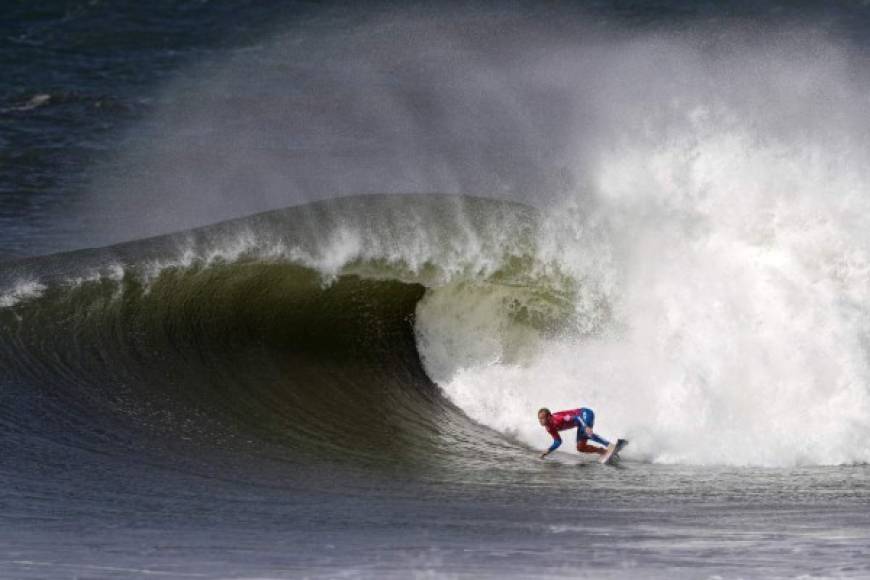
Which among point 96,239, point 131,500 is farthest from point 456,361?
point 96,239

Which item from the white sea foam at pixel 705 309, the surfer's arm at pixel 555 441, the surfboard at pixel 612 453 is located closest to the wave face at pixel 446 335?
the white sea foam at pixel 705 309

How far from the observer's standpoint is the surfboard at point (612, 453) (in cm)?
1145

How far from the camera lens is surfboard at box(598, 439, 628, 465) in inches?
451

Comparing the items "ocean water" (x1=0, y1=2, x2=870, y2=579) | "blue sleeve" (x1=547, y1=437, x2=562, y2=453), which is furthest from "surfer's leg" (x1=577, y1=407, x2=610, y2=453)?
"ocean water" (x1=0, y1=2, x2=870, y2=579)

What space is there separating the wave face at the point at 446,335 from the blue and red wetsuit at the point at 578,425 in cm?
51

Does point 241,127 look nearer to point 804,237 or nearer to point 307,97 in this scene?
point 307,97

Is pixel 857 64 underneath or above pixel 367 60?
underneath

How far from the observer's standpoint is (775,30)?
30594 mm

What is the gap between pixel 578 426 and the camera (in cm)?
1162

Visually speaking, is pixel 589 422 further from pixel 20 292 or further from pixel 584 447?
pixel 20 292

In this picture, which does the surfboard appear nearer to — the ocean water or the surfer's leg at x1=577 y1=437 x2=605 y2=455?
the surfer's leg at x1=577 y1=437 x2=605 y2=455

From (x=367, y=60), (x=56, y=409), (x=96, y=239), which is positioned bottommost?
(x=56, y=409)

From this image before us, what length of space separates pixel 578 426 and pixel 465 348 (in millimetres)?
2949

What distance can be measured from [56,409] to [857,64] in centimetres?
1818
